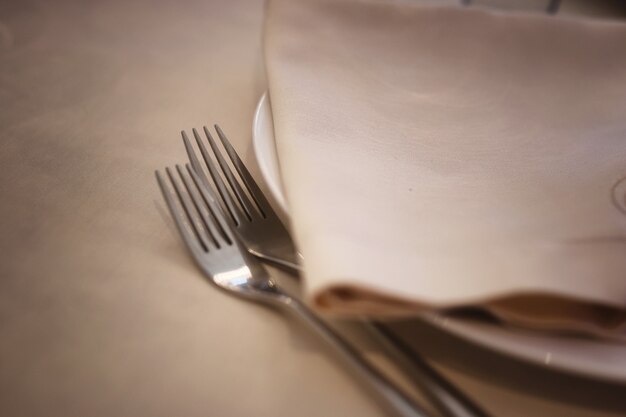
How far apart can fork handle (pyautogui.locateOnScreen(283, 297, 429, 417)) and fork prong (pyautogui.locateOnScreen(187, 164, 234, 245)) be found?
8 cm

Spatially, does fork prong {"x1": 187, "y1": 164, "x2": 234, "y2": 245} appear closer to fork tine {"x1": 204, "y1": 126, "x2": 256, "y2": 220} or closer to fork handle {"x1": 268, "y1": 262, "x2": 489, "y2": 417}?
fork tine {"x1": 204, "y1": 126, "x2": 256, "y2": 220}

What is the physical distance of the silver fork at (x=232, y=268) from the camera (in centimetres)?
32

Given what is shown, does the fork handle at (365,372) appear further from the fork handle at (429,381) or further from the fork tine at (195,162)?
the fork tine at (195,162)

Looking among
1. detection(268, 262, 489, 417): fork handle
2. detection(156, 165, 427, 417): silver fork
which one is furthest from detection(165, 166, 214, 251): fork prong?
detection(268, 262, 489, 417): fork handle

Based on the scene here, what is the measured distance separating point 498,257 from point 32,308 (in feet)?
1.03

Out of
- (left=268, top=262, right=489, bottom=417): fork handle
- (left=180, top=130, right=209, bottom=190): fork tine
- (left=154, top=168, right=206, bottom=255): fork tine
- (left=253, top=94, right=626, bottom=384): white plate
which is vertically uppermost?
(left=180, top=130, right=209, bottom=190): fork tine

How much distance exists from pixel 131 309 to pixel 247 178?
0.15 metres

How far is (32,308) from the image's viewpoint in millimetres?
360

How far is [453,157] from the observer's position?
0.45m

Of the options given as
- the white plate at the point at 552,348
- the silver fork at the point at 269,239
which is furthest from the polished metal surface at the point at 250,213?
the white plate at the point at 552,348

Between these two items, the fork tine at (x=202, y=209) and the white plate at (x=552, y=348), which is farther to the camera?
the fork tine at (x=202, y=209)

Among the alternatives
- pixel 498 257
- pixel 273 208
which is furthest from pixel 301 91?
pixel 498 257

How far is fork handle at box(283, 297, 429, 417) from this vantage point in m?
0.31

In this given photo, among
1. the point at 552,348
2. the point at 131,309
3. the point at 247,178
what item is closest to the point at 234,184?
the point at 247,178
